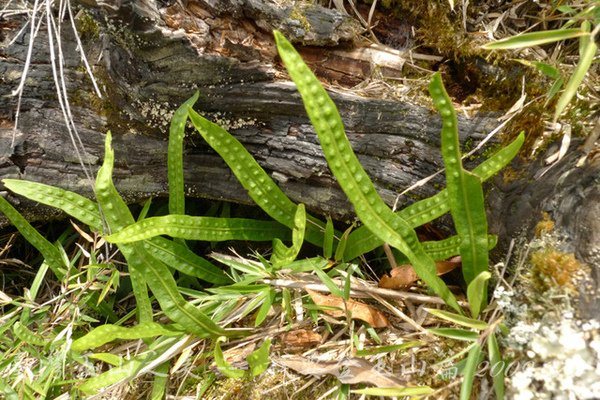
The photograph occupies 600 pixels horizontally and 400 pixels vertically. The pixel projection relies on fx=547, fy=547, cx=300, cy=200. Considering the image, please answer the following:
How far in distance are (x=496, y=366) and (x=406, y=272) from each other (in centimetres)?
34

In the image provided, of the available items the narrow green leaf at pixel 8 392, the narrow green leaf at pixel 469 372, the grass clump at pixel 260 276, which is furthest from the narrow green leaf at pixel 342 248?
the narrow green leaf at pixel 8 392

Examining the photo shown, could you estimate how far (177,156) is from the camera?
5.01 feet

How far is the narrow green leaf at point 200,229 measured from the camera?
4.41 ft

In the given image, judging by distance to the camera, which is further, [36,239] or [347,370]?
[36,239]

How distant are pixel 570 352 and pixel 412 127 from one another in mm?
646

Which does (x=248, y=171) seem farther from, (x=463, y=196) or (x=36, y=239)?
(x=36, y=239)

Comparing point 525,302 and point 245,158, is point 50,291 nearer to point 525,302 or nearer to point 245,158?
point 245,158

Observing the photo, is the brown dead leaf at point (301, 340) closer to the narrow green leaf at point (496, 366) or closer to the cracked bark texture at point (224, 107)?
the cracked bark texture at point (224, 107)

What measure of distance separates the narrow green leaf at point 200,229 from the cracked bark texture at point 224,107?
109 mm

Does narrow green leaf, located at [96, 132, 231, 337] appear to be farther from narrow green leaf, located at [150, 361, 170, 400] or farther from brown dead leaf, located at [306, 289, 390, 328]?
brown dead leaf, located at [306, 289, 390, 328]

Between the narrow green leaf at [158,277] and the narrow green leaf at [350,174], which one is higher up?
the narrow green leaf at [350,174]

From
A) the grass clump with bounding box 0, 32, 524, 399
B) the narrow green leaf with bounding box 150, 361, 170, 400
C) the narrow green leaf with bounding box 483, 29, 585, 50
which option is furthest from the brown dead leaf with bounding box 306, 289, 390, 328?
the narrow green leaf with bounding box 483, 29, 585, 50

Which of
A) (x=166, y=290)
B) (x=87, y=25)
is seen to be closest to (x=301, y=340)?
(x=166, y=290)

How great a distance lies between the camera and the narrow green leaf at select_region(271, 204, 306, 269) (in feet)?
4.64
